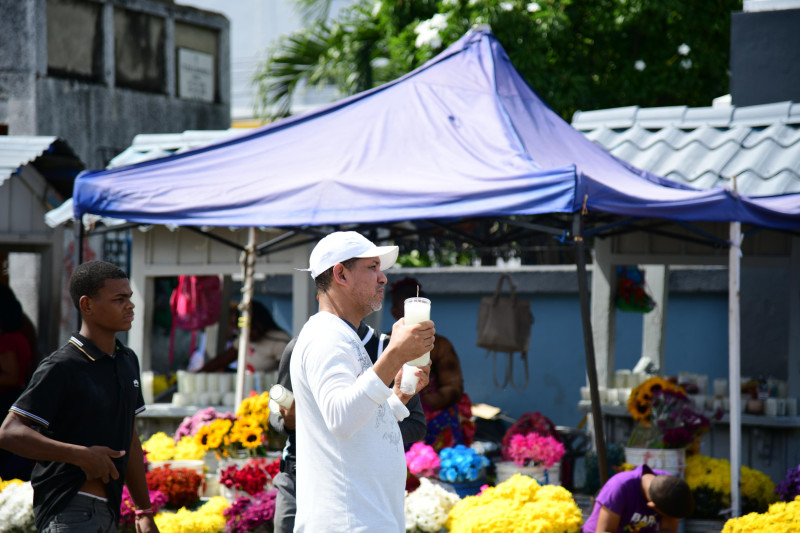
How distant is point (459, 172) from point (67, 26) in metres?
7.38

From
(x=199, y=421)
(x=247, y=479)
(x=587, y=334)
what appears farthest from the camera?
(x=199, y=421)

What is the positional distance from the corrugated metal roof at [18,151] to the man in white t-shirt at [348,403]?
19.7 feet

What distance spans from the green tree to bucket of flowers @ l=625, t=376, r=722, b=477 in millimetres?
6534

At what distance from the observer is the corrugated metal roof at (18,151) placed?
8.24 m

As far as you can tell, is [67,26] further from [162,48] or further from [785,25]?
[785,25]

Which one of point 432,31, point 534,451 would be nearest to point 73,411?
point 534,451

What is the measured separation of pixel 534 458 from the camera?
6230 millimetres

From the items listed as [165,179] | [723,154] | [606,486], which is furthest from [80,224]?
[723,154]

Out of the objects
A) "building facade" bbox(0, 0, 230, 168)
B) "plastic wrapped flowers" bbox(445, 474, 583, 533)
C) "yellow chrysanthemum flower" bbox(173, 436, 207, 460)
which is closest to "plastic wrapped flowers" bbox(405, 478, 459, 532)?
"plastic wrapped flowers" bbox(445, 474, 583, 533)

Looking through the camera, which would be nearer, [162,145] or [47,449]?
[47,449]

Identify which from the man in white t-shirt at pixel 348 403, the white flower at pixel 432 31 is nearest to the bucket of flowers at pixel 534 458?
the man in white t-shirt at pixel 348 403

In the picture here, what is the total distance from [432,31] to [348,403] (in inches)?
393

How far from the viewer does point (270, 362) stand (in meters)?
7.65

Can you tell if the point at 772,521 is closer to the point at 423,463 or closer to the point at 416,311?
the point at 423,463
